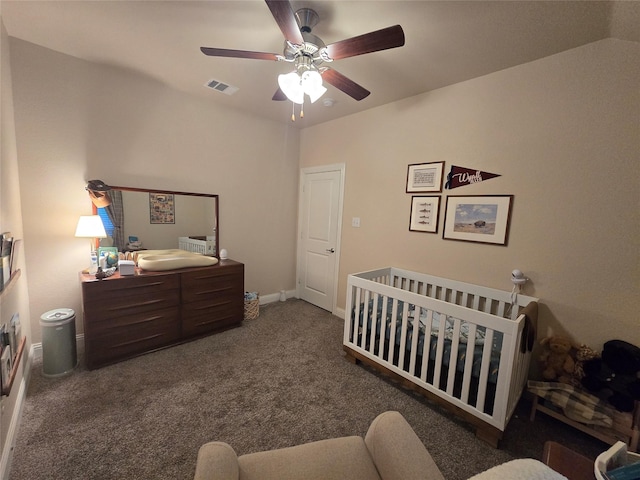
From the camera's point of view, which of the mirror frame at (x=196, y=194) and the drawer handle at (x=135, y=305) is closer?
the drawer handle at (x=135, y=305)

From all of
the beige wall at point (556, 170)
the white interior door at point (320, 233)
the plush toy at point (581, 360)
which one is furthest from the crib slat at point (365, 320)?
the plush toy at point (581, 360)

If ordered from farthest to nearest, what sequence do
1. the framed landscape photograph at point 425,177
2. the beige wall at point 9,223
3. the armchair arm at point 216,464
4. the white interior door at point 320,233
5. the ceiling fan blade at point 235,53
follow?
the white interior door at point 320,233 < the framed landscape photograph at point 425,177 < the ceiling fan blade at point 235,53 < the beige wall at point 9,223 < the armchair arm at point 216,464

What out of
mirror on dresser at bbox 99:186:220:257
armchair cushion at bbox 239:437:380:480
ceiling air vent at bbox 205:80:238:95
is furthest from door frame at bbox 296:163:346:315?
armchair cushion at bbox 239:437:380:480

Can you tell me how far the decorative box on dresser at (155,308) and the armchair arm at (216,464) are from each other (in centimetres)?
184

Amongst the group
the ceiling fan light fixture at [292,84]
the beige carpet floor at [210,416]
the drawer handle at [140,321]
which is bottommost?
the beige carpet floor at [210,416]

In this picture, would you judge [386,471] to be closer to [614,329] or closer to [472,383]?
[472,383]

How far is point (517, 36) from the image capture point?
167cm

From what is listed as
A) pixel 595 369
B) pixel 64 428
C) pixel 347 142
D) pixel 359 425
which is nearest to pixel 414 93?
pixel 347 142

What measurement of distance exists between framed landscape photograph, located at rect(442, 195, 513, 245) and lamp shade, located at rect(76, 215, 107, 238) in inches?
122

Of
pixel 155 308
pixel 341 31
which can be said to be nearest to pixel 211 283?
pixel 155 308

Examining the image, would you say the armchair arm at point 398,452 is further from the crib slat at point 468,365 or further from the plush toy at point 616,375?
the plush toy at point 616,375

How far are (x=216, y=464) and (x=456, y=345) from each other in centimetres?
152

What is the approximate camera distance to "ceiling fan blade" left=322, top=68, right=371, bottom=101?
1.72 metres

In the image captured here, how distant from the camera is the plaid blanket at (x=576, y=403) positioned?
1.59 meters
